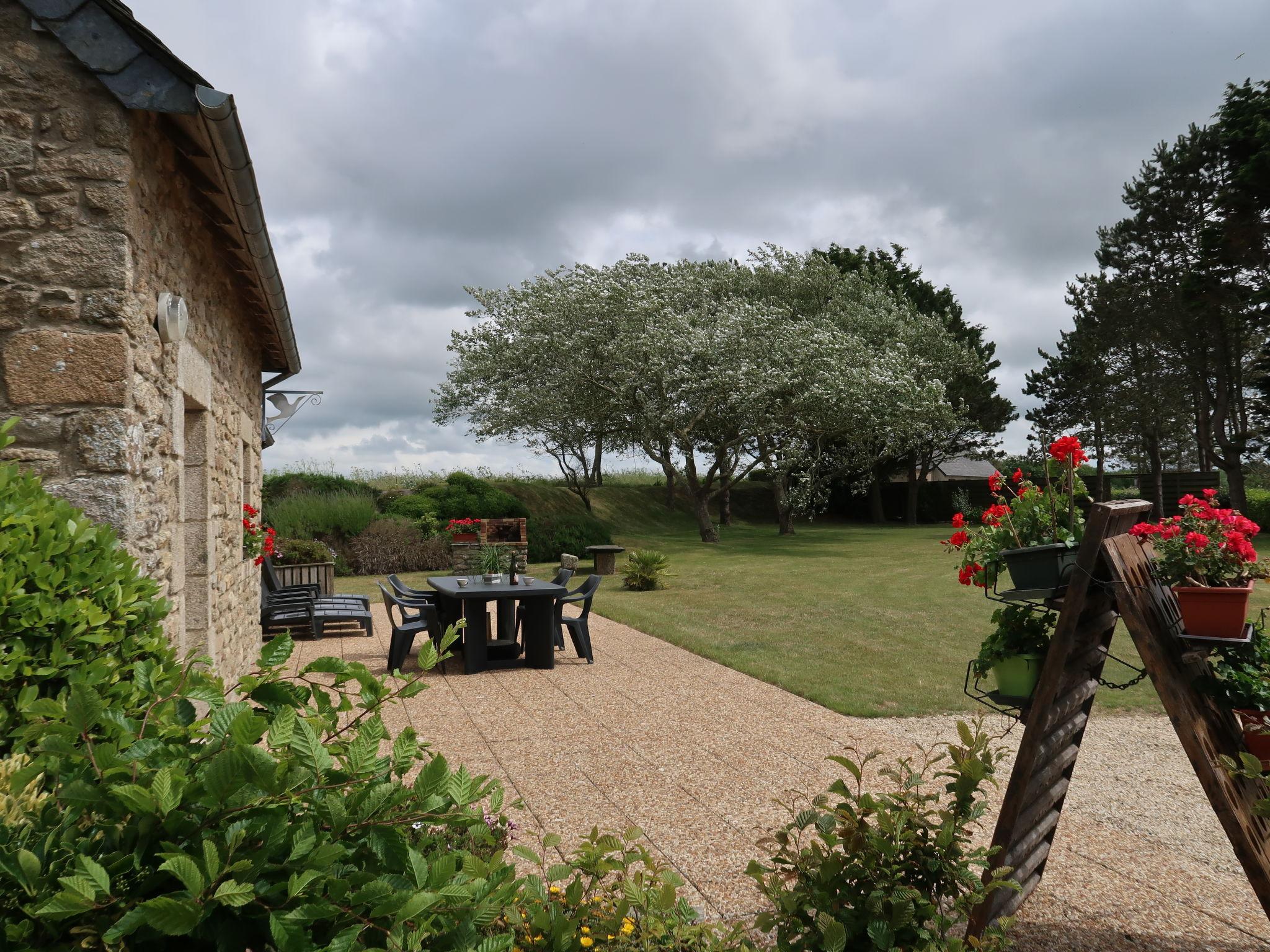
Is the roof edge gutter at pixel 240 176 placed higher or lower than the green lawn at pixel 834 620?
higher

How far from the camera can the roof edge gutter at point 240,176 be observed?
358 centimetres

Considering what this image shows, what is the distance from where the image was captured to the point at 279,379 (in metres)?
9.61

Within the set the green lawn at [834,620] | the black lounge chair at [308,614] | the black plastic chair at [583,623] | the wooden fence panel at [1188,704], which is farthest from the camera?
the black lounge chair at [308,614]

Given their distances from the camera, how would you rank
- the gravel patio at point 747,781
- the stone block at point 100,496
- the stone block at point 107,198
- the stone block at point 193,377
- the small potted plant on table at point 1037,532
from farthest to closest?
the stone block at point 193,377 < the stone block at point 107,198 < the stone block at point 100,496 < the gravel patio at point 747,781 < the small potted plant on table at point 1037,532

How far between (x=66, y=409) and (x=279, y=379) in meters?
6.23

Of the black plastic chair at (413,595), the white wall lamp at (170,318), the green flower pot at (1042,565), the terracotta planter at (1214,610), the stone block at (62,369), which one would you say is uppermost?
the white wall lamp at (170,318)

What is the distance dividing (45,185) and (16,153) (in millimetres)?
207

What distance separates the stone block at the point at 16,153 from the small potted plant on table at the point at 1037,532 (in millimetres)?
3970

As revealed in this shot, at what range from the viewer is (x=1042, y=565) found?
283 cm

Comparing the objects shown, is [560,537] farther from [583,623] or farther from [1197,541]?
[1197,541]

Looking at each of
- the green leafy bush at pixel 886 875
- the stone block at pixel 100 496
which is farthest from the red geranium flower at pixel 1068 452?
the stone block at pixel 100 496

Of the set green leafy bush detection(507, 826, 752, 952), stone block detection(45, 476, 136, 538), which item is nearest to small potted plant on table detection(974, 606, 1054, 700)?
green leafy bush detection(507, 826, 752, 952)

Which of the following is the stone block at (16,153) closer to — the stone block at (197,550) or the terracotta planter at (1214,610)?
the stone block at (197,550)

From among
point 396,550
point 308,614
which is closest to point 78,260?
point 308,614
